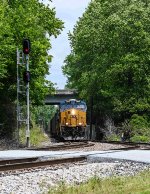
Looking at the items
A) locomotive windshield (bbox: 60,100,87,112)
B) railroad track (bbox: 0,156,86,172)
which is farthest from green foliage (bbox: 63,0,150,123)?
railroad track (bbox: 0,156,86,172)

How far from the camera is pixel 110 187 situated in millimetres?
10812

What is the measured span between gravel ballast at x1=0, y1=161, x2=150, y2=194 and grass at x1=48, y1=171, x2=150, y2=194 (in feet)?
1.48

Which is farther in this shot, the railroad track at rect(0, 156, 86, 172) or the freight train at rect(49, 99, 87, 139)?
the freight train at rect(49, 99, 87, 139)

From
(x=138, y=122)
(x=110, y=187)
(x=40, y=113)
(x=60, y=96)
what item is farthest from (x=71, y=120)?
(x=40, y=113)

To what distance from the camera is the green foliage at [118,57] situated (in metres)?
46.9

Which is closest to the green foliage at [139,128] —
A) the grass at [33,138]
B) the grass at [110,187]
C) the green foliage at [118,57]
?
the green foliage at [118,57]

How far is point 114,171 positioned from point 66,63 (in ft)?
189

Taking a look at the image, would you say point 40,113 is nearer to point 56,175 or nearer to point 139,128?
point 139,128

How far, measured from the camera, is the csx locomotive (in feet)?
132

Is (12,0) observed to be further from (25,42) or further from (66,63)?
(66,63)

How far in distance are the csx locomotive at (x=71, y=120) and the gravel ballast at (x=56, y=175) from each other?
23437 millimetres

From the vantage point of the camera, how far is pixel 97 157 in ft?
57.6

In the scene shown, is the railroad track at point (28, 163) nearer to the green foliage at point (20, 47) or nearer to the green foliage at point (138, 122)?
the green foliage at point (20, 47)

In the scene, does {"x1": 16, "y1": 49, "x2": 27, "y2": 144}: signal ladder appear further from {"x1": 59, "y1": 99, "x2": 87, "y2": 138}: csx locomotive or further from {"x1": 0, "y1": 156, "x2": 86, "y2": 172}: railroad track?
{"x1": 0, "y1": 156, "x2": 86, "y2": 172}: railroad track
